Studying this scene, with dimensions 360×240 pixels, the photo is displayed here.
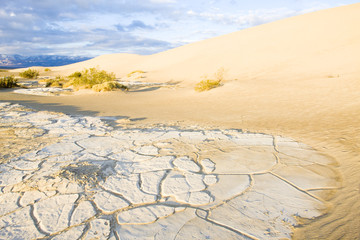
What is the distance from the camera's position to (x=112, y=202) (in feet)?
7.26

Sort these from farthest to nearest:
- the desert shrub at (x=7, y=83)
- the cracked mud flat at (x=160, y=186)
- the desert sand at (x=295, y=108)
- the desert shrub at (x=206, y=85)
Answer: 1. the desert shrub at (x=7, y=83)
2. the desert shrub at (x=206, y=85)
3. the desert sand at (x=295, y=108)
4. the cracked mud flat at (x=160, y=186)

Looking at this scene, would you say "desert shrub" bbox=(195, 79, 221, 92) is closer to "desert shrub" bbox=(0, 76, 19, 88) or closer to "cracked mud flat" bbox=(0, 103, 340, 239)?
"cracked mud flat" bbox=(0, 103, 340, 239)

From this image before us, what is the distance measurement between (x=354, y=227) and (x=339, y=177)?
0.95 metres

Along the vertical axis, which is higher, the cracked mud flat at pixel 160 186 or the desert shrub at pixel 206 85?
the desert shrub at pixel 206 85

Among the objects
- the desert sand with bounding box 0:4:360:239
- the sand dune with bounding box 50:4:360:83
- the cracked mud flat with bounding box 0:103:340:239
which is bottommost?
the cracked mud flat with bounding box 0:103:340:239

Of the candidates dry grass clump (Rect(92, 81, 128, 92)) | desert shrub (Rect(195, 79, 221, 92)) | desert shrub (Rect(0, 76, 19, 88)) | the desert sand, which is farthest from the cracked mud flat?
desert shrub (Rect(0, 76, 19, 88))

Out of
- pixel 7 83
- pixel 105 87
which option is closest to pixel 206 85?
→ pixel 105 87

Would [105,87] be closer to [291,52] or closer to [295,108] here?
[295,108]

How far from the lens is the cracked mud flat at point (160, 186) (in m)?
1.89

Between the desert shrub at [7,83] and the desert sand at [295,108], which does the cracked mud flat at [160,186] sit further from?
the desert shrub at [7,83]

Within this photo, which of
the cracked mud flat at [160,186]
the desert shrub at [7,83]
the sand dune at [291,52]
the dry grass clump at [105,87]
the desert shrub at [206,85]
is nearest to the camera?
the cracked mud flat at [160,186]

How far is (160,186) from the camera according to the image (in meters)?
2.50

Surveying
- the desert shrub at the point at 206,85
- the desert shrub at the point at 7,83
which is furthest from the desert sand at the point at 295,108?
the desert shrub at the point at 7,83

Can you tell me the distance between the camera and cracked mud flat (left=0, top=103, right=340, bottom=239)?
189 centimetres
